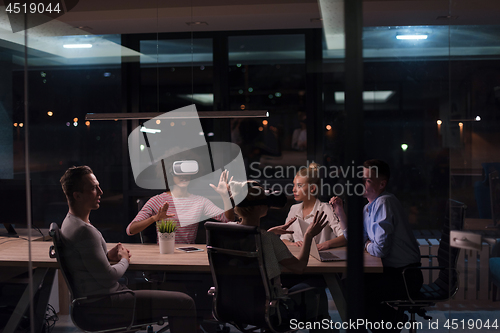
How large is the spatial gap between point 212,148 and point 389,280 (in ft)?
6.15

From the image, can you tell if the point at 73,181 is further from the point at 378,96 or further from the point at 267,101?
the point at 378,96

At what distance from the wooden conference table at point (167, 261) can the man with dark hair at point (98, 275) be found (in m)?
0.18

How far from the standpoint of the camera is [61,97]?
3.55 meters

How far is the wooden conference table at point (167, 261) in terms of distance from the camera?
2.54 metres

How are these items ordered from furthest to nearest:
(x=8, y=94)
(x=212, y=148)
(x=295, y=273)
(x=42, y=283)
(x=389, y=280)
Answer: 1. (x=212, y=148)
2. (x=8, y=94)
3. (x=42, y=283)
4. (x=389, y=280)
5. (x=295, y=273)

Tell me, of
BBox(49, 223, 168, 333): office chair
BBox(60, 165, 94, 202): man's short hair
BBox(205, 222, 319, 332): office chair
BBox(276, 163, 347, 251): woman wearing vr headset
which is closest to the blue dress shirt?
BBox(276, 163, 347, 251): woman wearing vr headset

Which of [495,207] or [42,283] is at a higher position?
[495,207]

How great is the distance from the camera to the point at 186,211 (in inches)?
136

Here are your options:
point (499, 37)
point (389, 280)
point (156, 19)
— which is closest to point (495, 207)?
point (389, 280)

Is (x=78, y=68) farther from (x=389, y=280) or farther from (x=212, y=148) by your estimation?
(x=389, y=280)

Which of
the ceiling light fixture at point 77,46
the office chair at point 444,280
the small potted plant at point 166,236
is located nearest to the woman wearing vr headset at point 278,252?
the small potted plant at point 166,236

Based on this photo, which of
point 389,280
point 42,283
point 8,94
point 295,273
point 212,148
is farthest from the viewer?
point 212,148

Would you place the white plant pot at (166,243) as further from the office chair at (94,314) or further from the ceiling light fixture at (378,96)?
the ceiling light fixture at (378,96)

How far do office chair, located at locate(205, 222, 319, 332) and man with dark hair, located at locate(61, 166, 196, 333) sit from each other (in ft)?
1.70
